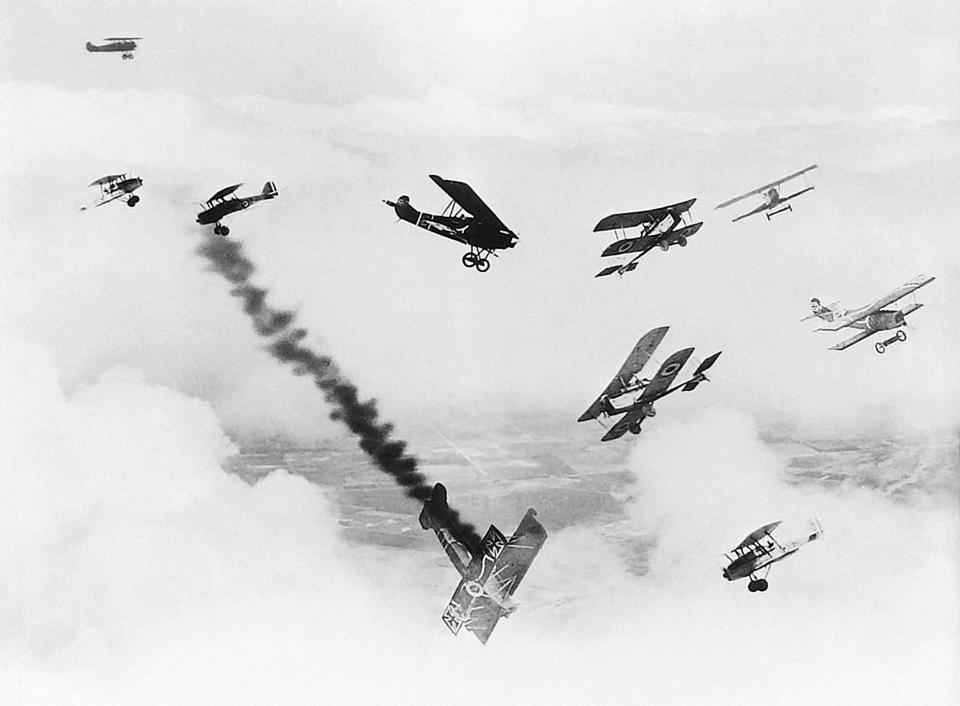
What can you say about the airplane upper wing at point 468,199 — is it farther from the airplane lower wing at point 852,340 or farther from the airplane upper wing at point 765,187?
the airplane lower wing at point 852,340

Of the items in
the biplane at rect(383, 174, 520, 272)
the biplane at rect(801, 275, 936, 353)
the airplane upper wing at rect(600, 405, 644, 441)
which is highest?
the biplane at rect(801, 275, 936, 353)

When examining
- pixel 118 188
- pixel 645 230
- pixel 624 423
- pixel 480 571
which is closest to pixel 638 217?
pixel 645 230

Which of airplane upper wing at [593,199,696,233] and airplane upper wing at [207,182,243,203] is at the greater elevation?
airplane upper wing at [593,199,696,233]

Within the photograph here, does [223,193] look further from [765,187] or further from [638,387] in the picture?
[765,187]

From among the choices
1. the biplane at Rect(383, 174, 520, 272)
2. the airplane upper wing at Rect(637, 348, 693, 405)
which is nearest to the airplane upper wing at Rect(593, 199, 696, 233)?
the biplane at Rect(383, 174, 520, 272)

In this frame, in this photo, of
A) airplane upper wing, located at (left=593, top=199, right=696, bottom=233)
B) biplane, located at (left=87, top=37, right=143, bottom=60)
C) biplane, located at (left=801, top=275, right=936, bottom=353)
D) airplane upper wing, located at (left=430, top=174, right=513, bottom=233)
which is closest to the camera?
biplane, located at (left=87, top=37, right=143, bottom=60)

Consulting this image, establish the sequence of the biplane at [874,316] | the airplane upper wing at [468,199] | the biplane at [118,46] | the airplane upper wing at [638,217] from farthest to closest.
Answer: the biplane at [874,316]
the airplane upper wing at [638,217]
the airplane upper wing at [468,199]
the biplane at [118,46]

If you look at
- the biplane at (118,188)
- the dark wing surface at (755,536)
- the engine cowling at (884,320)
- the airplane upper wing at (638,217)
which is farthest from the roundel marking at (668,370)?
the biplane at (118,188)

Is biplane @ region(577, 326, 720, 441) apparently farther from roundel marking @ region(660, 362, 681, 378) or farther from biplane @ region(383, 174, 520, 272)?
biplane @ region(383, 174, 520, 272)
